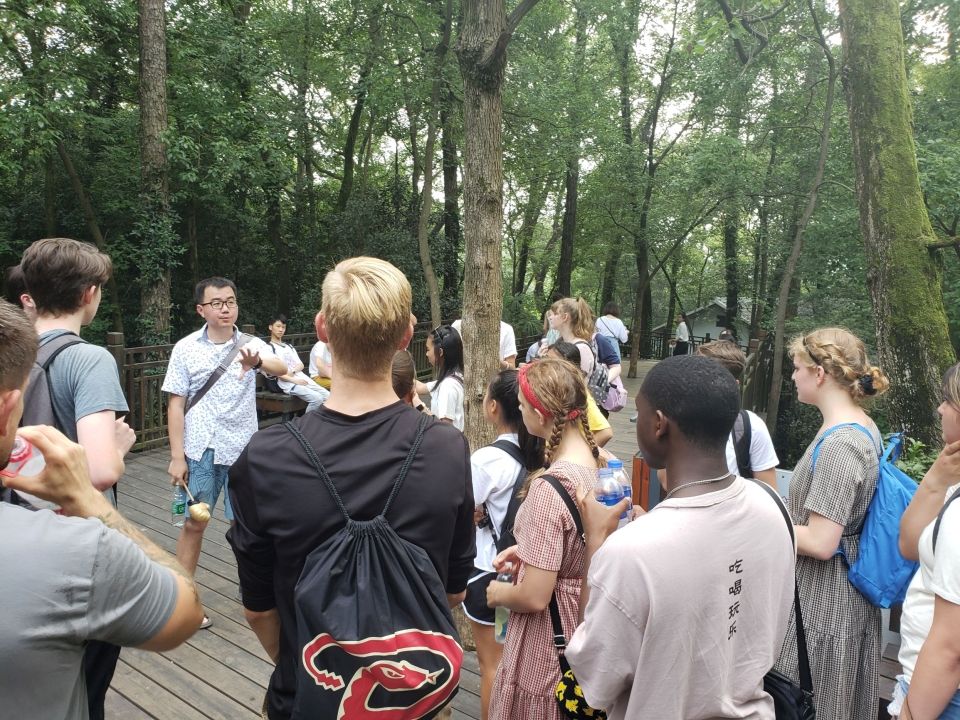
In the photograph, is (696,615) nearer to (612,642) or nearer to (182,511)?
(612,642)

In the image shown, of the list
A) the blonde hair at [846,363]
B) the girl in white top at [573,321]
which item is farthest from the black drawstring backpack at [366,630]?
the girl in white top at [573,321]

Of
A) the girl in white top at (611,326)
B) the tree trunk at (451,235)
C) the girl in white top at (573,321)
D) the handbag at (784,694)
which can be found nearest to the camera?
the handbag at (784,694)

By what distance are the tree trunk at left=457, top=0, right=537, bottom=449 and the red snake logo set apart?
2.52 meters

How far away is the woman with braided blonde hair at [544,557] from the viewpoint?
206cm

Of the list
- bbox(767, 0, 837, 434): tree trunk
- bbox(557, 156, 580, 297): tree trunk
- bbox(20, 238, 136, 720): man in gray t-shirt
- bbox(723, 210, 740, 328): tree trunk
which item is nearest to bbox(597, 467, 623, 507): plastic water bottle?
bbox(20, 238, 136, 720): man in gray t-shirt

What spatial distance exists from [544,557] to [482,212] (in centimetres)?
239

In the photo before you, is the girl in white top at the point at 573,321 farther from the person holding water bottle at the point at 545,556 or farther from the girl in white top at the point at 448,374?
the person holding water bottle at the point at 545,556

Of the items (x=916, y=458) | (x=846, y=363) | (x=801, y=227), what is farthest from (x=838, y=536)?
(x=801, y=227)

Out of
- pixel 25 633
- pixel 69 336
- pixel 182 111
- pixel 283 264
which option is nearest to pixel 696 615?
pixel 25 633

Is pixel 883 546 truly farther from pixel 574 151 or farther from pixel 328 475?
pixel 574 151

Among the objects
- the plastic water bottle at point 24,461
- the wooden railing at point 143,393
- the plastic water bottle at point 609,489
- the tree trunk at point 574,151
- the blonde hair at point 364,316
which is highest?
the tree trunk at point 574,151

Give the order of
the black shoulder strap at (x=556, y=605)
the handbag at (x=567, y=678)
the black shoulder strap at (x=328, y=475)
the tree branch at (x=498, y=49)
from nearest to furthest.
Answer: the black shoulder strap at (x=328, y=475), the handbag at (x=567, y=678), the black shoulder strap at (x=556, y=605), the tree branch at (x=498, y=49)

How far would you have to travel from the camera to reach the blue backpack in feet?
7.55

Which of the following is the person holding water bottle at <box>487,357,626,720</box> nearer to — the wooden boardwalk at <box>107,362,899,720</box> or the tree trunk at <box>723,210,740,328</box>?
the wooden boardwalk at <box>107,362,899,720</box>
